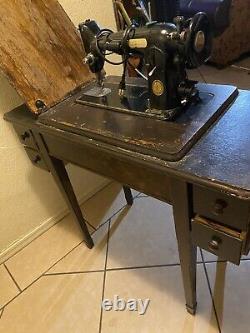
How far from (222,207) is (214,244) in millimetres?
137

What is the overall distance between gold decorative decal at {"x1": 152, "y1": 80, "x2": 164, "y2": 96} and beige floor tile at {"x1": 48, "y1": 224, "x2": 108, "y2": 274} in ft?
2.89

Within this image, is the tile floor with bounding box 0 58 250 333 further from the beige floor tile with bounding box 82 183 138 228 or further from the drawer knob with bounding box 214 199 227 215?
the drawer knob with bounding box 214 199 227 215

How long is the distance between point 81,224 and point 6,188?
14.9 inches

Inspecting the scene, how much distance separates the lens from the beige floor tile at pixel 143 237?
4.37ft

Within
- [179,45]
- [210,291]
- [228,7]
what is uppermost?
[179,45]

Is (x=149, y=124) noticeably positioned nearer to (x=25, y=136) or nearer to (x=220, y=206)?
(x=220, y=206)

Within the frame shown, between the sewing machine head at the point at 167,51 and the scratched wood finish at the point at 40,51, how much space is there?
22 cm

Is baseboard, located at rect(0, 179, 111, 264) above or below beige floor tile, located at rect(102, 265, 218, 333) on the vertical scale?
above

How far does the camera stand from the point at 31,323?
1.19 m

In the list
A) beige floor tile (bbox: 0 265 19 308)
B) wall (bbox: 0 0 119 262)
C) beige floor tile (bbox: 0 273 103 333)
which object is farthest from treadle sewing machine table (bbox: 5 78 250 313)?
beige floor tile (bbox: 0 265 19 308)

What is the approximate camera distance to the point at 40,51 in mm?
1010

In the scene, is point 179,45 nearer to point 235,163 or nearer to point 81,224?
point 235,163

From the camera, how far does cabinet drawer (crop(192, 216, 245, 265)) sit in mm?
684

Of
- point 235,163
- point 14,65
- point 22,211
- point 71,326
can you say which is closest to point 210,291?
point 71,326
